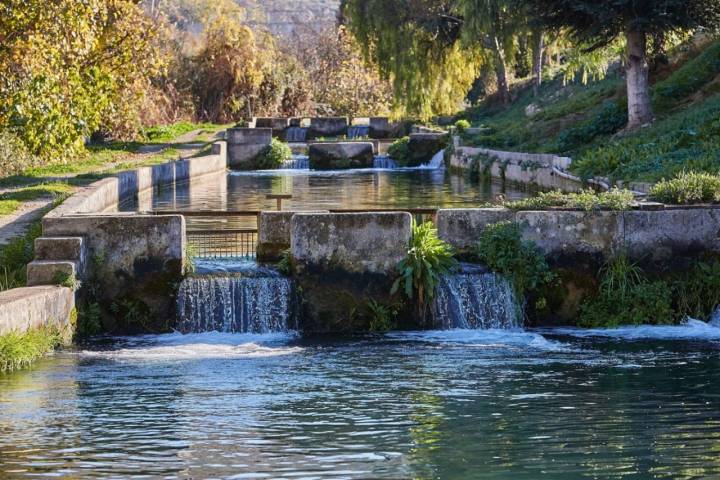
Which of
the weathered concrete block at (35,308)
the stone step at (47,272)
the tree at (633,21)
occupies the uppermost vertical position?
the tree at (633,21)

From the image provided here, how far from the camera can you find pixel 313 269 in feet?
53.9

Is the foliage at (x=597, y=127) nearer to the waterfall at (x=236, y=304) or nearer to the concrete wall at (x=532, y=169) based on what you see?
the concrete wall at (x=532, y=169)

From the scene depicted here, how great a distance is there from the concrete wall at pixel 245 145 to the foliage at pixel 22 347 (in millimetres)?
29608

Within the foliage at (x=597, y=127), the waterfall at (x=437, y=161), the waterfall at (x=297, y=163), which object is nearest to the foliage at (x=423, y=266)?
the foliage at (x=597, y=127)

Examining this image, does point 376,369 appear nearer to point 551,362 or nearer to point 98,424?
point 551,362

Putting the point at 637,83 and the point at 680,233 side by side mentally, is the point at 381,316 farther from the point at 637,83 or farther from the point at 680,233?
the point at 637,83

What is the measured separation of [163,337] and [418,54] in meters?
34.1

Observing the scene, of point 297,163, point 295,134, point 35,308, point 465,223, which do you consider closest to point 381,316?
point 465,223

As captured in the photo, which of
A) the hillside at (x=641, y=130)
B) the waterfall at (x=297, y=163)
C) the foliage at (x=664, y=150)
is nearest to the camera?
the foliage at (x=664, y=150)

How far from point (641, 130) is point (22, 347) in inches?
781

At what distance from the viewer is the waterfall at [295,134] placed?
53.2m

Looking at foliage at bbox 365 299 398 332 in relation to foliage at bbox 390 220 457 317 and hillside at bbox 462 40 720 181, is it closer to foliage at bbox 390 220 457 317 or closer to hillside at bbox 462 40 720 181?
foliage at bbox 390 220 457 317

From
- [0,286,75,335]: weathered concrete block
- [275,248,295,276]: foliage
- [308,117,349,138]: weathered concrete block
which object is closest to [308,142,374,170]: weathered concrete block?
[308,117,349,138]: weathered concrete block

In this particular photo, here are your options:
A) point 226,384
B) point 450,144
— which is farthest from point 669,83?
point 226,384
